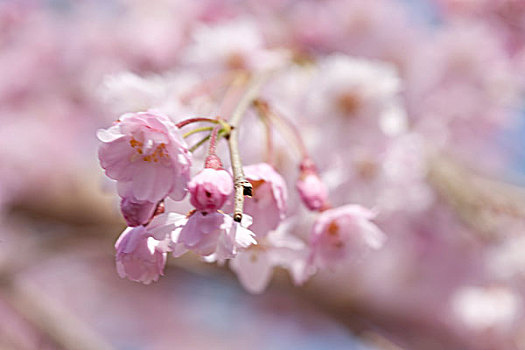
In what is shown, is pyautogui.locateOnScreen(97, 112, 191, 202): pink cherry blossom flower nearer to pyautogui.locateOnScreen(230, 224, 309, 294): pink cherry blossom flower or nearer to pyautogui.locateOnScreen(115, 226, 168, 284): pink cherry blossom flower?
pyautogui.locateOnScreen(115, 226, 168, 284): pink cherry blossom flower

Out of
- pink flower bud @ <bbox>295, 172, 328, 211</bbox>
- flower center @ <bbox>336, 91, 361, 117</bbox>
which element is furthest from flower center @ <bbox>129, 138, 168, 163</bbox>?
flower center @ <bbox>336, 91, 361, 117</bbox>

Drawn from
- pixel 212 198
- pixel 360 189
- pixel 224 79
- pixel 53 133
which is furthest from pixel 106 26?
pixel 212 198

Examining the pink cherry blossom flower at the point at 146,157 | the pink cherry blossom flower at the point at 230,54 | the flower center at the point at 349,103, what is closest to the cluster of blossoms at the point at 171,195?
the pink cherry blossom flower at the point at 146,157

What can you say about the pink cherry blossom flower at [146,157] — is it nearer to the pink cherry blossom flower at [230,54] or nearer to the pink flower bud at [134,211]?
the pink flower bud at [134,211]

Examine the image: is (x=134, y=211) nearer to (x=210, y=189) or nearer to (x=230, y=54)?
(x=210, y=189)

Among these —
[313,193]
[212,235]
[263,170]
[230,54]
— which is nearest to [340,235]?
[313,193]
